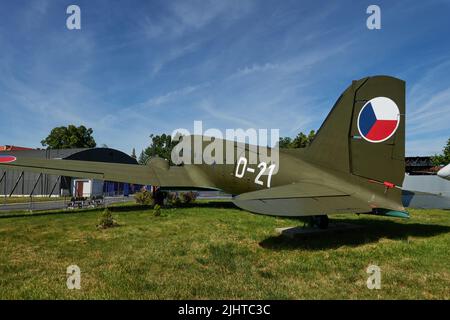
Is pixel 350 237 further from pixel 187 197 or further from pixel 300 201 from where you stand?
pixel 187 197

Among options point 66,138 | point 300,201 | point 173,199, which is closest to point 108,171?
point 173,199

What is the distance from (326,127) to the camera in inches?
441

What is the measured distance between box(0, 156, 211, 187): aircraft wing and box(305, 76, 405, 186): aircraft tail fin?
470 inches

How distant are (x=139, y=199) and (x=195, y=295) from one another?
20.9 metres

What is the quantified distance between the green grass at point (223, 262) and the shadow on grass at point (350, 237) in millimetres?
34

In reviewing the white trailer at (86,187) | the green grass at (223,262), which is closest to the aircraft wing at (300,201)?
the green grass at (223,262)

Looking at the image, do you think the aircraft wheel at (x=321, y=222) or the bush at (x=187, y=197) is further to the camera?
the bush at (x=187, y=197)

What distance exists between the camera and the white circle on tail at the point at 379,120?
9891 millimetres

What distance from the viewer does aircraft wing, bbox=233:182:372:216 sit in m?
7.49

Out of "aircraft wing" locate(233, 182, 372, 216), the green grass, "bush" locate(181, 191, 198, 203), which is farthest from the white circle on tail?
"bush" locate(181, 191, 198, 203)

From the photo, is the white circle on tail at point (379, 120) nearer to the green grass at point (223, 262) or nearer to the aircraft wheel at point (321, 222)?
the aircraft wheel at point (321, 222)

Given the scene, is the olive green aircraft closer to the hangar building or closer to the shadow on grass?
the shadow on grass

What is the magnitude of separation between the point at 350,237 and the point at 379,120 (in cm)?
417
